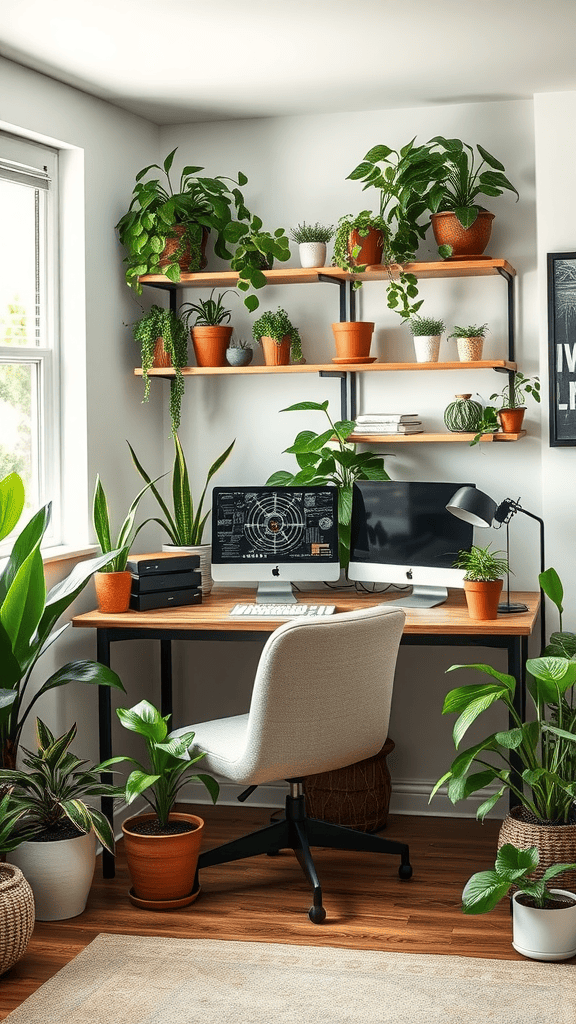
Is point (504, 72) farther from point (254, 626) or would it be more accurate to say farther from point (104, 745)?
point (104, 745)

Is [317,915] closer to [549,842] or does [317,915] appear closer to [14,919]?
[549,842]

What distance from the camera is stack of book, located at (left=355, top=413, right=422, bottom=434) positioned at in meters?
3.98

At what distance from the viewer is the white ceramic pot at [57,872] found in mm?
3205

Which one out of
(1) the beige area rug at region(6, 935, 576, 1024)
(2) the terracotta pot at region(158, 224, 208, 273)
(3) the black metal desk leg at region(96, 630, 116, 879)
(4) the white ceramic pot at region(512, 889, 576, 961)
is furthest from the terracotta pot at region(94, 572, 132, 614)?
(4) the white ceramic pot at region(512, 889, 576, 961)

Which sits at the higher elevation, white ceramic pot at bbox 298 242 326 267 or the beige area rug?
white ceramic pot at bbox 298 242 326 267

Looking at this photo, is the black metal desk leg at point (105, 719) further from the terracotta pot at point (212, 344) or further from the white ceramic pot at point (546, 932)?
the white ceramic pot at point (546, 932)

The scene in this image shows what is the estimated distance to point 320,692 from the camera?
3176mm

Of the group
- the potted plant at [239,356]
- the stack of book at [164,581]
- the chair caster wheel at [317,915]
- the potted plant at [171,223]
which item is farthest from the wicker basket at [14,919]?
the potted plant at [171,223]

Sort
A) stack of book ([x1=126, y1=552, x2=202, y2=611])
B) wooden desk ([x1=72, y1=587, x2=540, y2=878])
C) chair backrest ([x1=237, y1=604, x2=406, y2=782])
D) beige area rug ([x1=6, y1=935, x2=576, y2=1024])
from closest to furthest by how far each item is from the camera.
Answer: beige area rug ([x1=6, y1=935, x2=576, y2=1024]) < chair backrest ([x1=237, y1=604, x2=406, y2=782]) < wooden desk ([x1=72, y1=587, x2=540, y2=878]) < stack of book ([x1=126, y1=552, x2=202, y2=611])

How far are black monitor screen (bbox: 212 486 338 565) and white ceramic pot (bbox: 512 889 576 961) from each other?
143 cm

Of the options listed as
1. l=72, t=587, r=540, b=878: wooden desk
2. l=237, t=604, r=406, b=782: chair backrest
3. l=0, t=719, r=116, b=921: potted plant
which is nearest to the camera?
l=237, t=604, r=406, b=782: chair backrest

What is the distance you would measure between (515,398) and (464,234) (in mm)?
608

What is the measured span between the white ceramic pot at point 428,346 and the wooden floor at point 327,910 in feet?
5.49

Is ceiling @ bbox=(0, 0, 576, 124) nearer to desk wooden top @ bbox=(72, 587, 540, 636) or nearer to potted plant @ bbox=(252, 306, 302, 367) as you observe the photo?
potted plant @ bbox=(252, 306, 302, 367)
